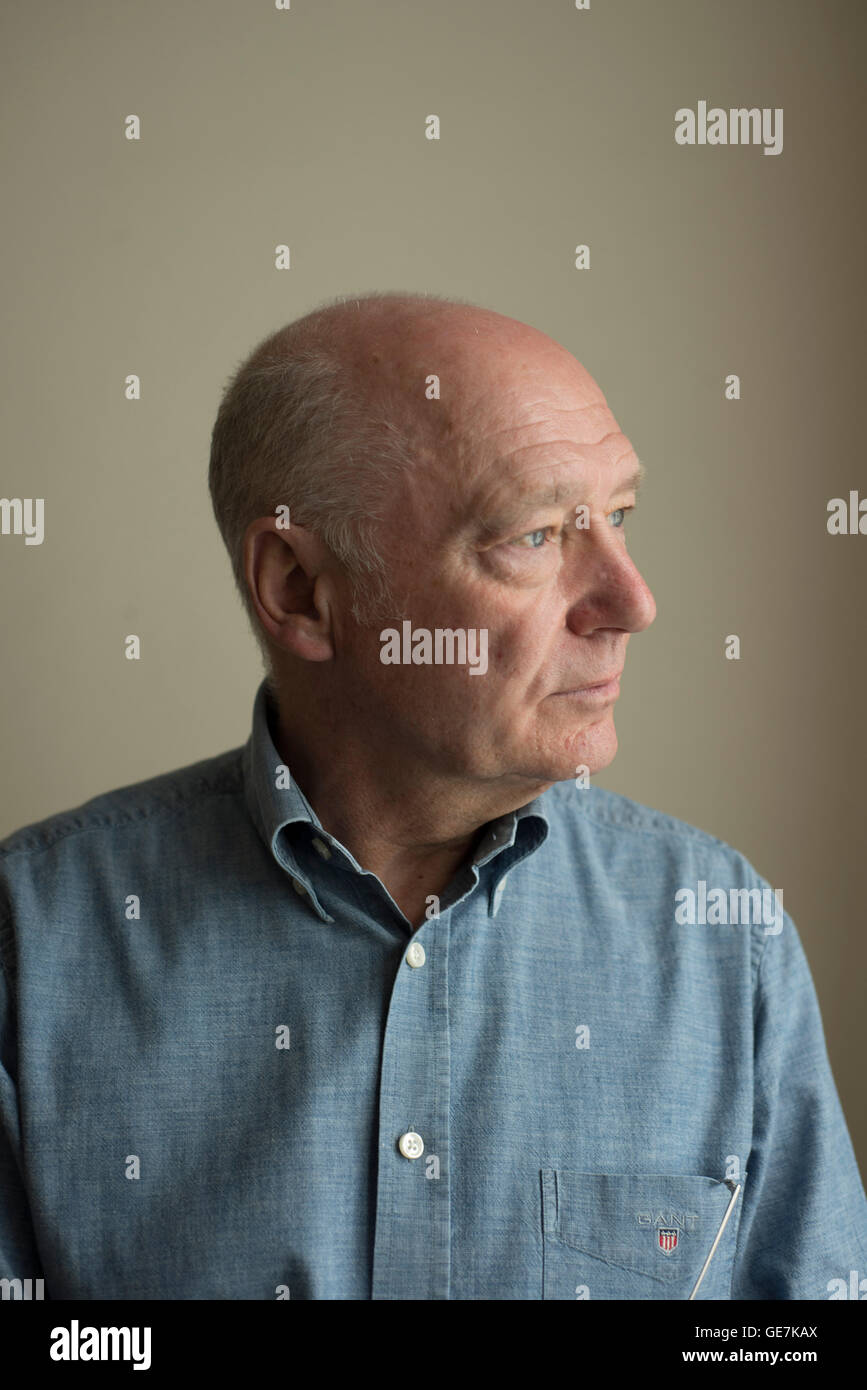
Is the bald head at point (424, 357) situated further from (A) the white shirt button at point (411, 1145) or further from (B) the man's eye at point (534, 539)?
(A) the white shirt button at point (411, 1145)

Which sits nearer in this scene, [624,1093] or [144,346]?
[624,1093]

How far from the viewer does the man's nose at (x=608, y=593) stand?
4.20 feet

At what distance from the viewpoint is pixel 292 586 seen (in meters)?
1.39

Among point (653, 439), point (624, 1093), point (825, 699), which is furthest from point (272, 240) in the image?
point (624, 1093)

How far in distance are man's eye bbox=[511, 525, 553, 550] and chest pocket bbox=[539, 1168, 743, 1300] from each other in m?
0.64

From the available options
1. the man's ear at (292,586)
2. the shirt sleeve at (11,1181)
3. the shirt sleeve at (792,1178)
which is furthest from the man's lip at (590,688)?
the shirt sleeve at (11,1181)

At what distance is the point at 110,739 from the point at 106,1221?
35.1 inches

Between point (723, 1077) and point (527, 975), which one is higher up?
point (527, 975)

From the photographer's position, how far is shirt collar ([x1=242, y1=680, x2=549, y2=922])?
1.34m

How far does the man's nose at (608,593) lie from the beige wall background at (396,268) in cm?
75

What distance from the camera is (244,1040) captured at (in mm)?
1320
